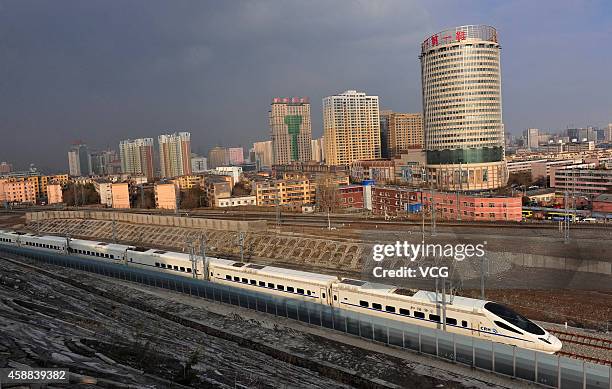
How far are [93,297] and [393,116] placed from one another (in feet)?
568

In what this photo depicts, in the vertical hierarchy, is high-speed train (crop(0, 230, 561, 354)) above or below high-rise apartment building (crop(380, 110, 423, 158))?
below

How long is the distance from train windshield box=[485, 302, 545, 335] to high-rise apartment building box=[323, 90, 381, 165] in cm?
15262

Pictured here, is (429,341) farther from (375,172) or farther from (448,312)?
(375,172)

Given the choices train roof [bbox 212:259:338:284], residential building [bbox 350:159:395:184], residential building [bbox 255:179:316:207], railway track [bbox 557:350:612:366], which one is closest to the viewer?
railway track [bbox 557:350:612:366]

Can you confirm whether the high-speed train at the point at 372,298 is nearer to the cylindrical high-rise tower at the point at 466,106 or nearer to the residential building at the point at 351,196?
the residential building at the point at 351,196

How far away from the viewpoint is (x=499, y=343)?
15281mm

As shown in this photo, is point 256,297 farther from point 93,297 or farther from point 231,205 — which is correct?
point 231,205

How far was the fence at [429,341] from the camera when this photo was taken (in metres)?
13.6

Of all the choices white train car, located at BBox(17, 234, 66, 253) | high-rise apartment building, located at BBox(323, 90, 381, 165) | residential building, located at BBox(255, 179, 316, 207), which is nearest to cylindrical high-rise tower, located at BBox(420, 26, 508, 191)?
residential building, located at BBox(255, 179, 316, 207)

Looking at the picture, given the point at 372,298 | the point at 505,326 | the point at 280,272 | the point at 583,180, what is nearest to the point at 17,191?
the point at 280,272

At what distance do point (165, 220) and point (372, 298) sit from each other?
124ft

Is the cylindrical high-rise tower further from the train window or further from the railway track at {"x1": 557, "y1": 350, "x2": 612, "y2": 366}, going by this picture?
the train window

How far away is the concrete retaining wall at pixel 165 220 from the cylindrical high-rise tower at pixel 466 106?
62124mm

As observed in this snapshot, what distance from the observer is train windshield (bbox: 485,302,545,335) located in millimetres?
15625
